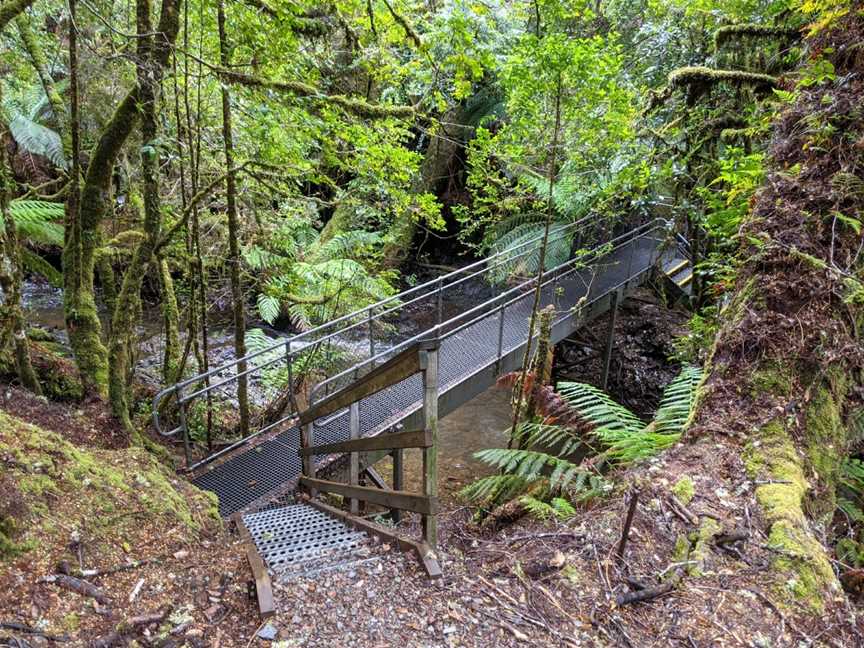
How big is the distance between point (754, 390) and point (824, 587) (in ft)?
4.31

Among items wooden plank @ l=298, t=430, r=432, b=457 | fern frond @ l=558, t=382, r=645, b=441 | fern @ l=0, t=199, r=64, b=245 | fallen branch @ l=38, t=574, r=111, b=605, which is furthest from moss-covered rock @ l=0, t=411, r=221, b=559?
fern @ l=0, t=199, r=64, b=245

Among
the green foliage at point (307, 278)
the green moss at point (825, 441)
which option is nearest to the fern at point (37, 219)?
the green foliage at point (307, 278)

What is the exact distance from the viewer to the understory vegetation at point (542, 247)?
7.77 feet

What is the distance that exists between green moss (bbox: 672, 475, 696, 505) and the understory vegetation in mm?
10

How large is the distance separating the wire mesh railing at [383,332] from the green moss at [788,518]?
2.70 metres

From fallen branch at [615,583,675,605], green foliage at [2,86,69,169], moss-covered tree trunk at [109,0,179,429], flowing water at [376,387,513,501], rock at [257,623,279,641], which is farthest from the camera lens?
green foliage at [2,86,69,169]

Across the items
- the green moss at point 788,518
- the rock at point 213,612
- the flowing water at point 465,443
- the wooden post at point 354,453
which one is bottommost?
the flowing water at point 465,443

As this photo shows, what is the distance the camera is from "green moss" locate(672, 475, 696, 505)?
7.67ft

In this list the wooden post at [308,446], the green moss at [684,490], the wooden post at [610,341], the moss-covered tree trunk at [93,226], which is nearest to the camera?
the green moss at [684,490]

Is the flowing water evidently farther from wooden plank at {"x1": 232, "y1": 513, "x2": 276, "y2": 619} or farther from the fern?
the fern

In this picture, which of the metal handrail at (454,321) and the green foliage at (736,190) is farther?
the metal handrail at (454,321)

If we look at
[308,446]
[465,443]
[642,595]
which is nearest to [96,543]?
[308,446]

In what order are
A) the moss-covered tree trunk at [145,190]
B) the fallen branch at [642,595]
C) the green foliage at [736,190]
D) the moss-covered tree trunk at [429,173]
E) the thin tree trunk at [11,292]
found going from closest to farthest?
the fallen branch at [642,595] → the moss-covered tree trunk at [145,190] → the thin tree trunk at [11,292] → the green foliage at [736,190] → the moss-covered tree trunk at [429,173]

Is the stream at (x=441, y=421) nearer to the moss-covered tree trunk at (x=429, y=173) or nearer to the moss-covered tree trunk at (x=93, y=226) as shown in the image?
the moss-covered tree trunk at (x=429, y=173)
